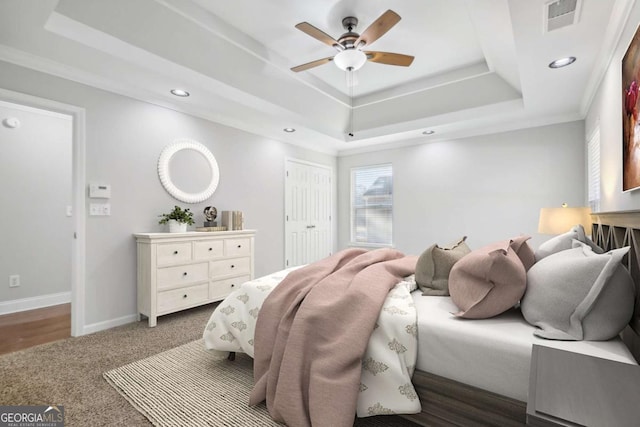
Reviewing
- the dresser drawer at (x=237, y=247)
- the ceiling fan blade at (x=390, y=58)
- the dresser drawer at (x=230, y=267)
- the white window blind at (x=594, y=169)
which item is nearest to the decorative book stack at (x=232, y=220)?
the dresser drawer at (x=237, y=247)

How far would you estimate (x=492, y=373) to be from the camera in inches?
Result: 50.4

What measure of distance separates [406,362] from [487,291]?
1.72ft

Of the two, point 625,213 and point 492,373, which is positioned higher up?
point 625,213

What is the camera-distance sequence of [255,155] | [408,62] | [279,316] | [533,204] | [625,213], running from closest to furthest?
[625,213] < [279,316] < [408,62] < [533,204] < [255,155]

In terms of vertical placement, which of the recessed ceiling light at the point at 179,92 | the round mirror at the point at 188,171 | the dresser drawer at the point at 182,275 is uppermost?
the recessed ceiling light at the point at 179,92

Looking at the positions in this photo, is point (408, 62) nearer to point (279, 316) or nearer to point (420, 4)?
point (420, 4)

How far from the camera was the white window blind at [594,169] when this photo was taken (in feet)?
9.65

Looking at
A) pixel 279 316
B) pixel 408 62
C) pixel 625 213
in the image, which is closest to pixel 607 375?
pixel 625 213

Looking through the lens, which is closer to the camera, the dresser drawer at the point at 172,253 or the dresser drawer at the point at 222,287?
the dresser drawer at the point at 172,253

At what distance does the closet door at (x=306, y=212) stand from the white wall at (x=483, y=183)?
1.03 meters

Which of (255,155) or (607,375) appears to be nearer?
(607,375)

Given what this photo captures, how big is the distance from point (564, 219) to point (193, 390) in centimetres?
350

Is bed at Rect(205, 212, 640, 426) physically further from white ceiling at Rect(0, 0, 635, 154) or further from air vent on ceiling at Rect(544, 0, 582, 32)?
white ceiling at Rect(0, 0, 635, 154)

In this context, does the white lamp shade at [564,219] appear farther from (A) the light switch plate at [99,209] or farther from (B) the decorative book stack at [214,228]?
(A) the light switch plate at [99,209]
